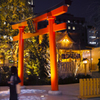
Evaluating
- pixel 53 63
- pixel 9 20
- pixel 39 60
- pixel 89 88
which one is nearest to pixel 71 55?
pixel 39 60

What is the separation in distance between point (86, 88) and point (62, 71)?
7564 millimetres

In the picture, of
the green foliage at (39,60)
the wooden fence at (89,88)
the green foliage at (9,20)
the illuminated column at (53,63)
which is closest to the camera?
the wooden fence at (89,88)

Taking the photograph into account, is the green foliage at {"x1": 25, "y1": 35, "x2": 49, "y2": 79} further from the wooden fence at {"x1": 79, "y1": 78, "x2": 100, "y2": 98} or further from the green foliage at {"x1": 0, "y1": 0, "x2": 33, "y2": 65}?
the wooden fence at {"x1": 79, "y1": 78, "x2": 100, "y2": 98}

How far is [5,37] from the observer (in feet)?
60.8

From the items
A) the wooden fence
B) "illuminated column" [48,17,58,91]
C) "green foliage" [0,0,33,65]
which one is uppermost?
"green foliage" [0,0,33,65]

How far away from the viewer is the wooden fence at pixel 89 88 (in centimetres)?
905

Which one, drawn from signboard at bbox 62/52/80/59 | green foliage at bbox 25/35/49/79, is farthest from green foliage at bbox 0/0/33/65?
signboard at bbox 62/52/80/59

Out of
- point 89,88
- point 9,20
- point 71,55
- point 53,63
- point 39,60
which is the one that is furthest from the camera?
point 71,55

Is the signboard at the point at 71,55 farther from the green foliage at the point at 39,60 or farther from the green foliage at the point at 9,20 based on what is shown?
the green foliage at the point at 9,20

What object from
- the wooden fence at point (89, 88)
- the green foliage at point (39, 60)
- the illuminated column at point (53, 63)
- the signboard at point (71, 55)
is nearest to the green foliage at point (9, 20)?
the green foliage at point (39, 60)

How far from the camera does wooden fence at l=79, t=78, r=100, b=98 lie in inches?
356

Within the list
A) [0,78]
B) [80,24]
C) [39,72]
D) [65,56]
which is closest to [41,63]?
[39,72]

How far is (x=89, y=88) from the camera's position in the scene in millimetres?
9562

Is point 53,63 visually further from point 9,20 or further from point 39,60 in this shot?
point 9,20
